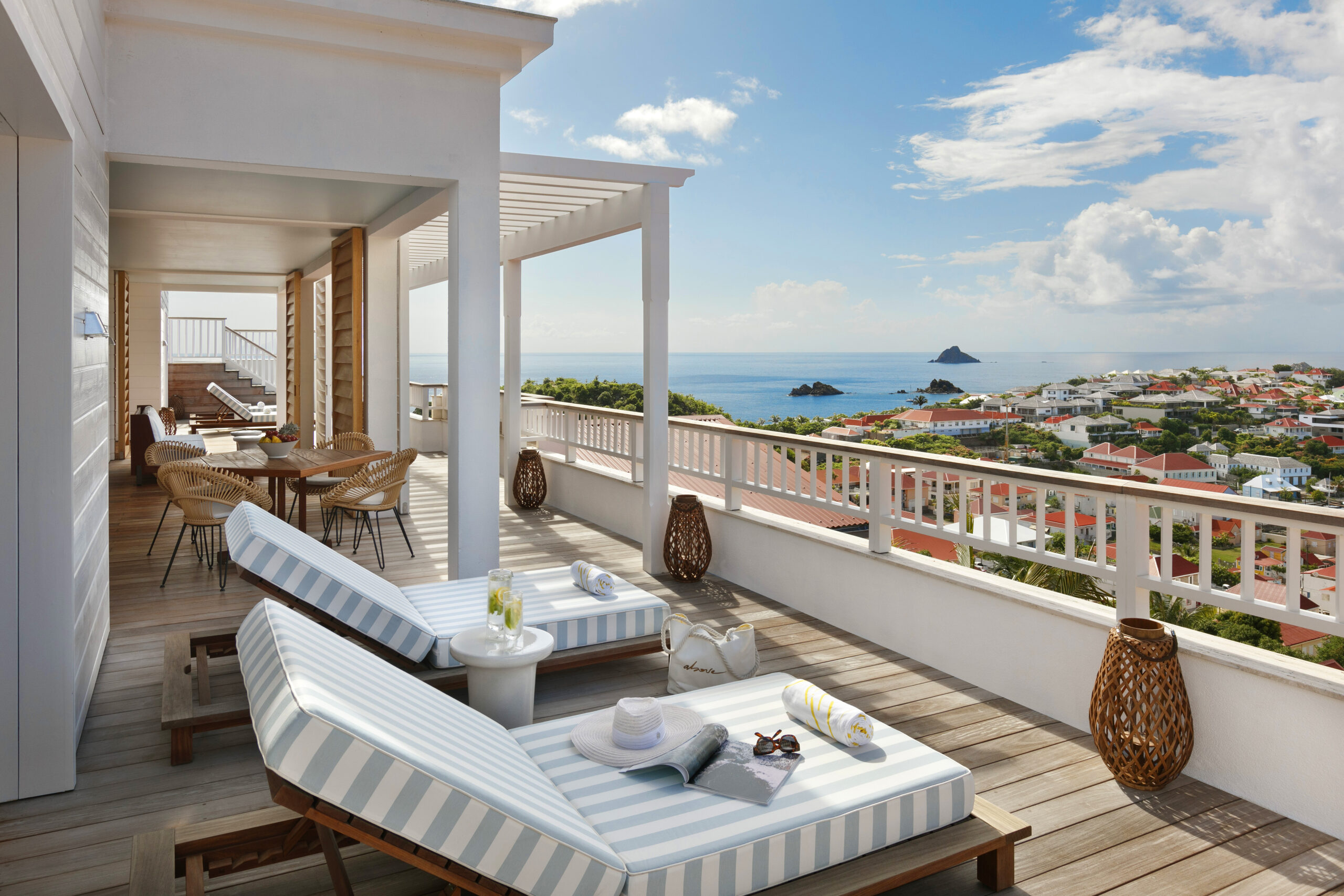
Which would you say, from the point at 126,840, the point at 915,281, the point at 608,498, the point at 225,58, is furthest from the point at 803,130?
the point at 126,840

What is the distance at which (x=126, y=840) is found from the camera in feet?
8.97

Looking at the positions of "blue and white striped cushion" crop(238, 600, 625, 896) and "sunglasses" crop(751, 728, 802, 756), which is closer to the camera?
"blue and white striped cushion" crop(238, 600, 625, 896)

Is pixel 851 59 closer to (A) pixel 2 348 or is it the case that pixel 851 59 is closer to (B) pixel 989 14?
(B) pixel 989 14

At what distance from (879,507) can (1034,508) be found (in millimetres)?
980

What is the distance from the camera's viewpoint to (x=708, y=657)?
3.76 m

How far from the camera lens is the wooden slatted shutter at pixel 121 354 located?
39.2 feet

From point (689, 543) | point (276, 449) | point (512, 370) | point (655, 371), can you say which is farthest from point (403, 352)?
point (689, 543)

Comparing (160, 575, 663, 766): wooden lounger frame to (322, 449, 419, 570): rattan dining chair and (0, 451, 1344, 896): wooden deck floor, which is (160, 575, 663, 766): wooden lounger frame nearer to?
(0, 451, 1344, 896): wooden deck floor

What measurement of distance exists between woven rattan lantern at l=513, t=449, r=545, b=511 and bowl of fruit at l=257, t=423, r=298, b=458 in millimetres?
2383

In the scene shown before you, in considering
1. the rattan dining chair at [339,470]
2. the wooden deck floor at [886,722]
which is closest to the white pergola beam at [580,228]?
the rattan dining chair at [339,470]

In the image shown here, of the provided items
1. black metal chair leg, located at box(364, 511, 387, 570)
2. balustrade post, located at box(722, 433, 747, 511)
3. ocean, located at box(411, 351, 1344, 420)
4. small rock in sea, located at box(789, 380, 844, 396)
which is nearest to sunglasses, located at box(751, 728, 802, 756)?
balustrade post, located at box(722, 433, 747, 511)

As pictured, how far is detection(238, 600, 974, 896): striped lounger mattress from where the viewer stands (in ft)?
5.86

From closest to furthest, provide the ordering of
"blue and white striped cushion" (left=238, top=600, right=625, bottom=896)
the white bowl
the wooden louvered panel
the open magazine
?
"blue and white striped cushion" (left=238, top=600, right=625, bottom=896)
the open magazine
the white bowl
the wooden louvered panel

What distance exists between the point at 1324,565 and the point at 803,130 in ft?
134
